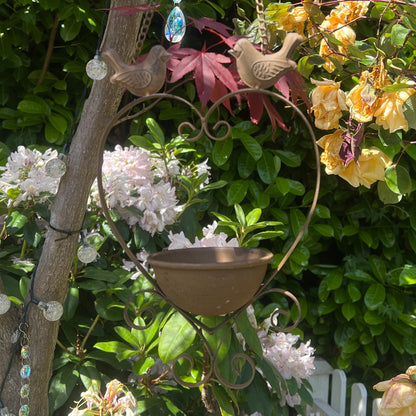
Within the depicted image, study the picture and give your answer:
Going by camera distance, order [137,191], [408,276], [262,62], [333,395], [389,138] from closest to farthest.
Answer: [262,62]
[389,138]
[137,191]
[408,276]
[333,395]

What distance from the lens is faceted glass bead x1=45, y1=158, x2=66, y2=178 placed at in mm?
900

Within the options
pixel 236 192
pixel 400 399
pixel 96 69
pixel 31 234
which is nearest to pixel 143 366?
pixel 31 234

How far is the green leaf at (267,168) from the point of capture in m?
1.62

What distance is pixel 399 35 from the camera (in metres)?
0.96

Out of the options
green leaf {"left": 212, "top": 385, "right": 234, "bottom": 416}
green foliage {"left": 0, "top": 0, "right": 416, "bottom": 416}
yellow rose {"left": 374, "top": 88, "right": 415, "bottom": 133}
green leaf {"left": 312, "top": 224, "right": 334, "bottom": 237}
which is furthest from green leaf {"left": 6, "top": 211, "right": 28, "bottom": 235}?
green leaf {"left": 312, "top": 224, "right": 334, "bottom": 237}

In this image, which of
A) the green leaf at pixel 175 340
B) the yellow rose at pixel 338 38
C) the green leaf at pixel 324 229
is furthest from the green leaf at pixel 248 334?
the green leaf at pixel 324 229

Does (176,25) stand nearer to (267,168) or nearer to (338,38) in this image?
(338,38)

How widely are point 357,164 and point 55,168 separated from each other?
558 millimetres

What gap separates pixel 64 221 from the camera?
950mm

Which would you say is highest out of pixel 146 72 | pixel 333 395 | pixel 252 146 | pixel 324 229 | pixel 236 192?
pixel 146 72

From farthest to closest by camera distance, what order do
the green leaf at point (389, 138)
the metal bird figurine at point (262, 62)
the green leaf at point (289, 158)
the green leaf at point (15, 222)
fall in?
the green leaf at point (289, 158), the green leaf at point (15, 222), the green leaf at point (389, 138), the metal bird figurine at point (262, 62)

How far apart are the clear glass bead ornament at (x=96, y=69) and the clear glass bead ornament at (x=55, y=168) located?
16 centimetres

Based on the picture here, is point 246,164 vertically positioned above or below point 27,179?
below

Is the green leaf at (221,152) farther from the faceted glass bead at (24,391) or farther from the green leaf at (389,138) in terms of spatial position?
the faceted glass bead at (24,391)
